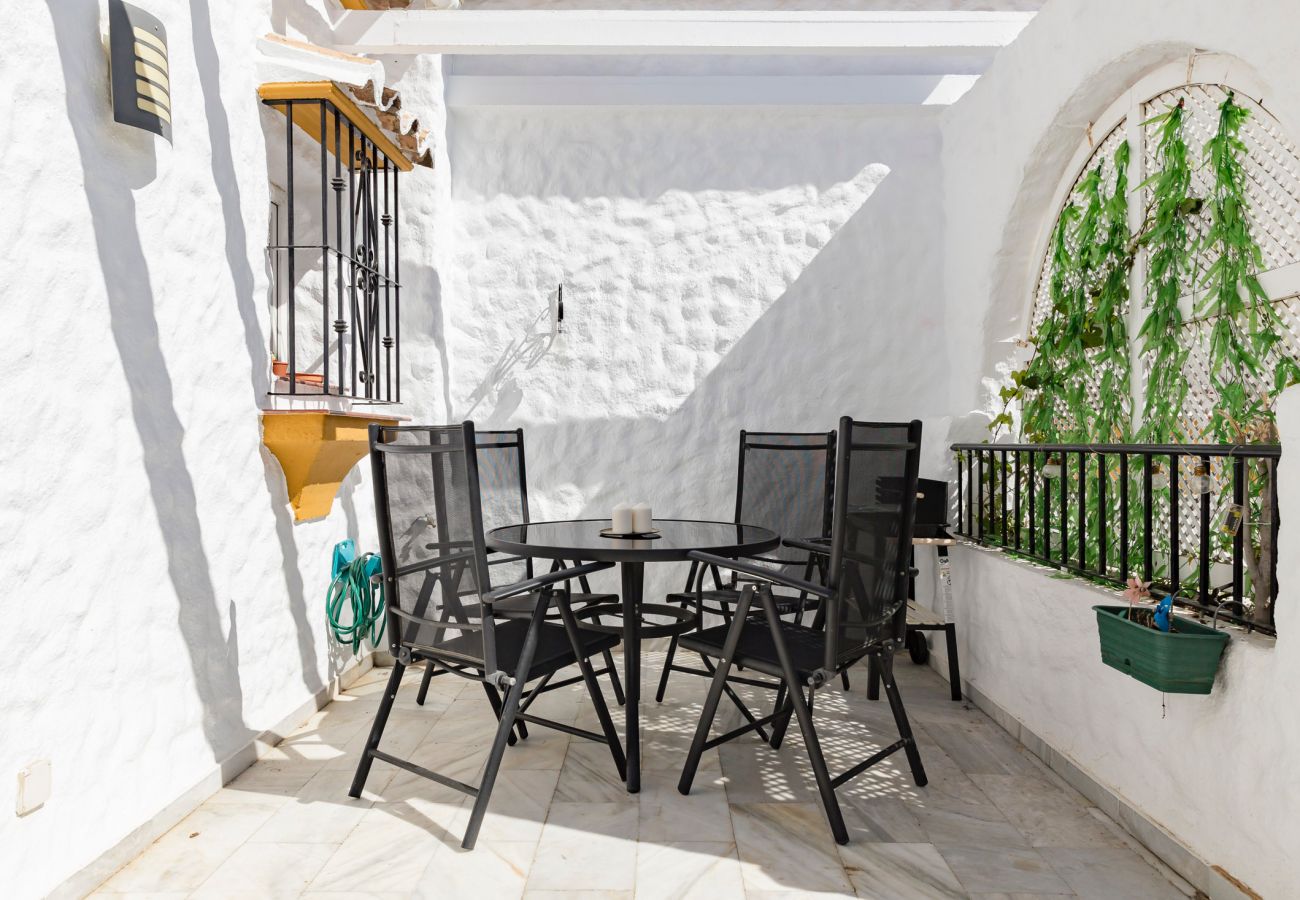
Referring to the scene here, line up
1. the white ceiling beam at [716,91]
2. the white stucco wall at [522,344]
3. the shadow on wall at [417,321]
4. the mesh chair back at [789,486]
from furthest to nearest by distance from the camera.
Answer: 1. the white ceiling beam at [716,91]
2. the shadow on wall at [417,321]
3. the mesh chair back at [789,486]
4. the white stucco wall at [522,344]

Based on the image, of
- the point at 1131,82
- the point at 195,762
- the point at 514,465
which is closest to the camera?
the point at 195,762

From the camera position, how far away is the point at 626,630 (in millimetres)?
2883

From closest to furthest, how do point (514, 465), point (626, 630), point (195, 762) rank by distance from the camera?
point (195, 762), point (626, 630), point (514, 465)

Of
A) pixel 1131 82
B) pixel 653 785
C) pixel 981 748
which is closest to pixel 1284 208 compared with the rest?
pixel 1131 82

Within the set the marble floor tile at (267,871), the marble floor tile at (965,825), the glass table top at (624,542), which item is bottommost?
the marble floor tile at (965,825)

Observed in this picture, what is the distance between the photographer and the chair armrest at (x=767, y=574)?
2449 mm

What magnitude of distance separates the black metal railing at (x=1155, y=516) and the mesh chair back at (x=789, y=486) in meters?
0.79

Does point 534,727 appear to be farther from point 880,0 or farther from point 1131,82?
point 880,0

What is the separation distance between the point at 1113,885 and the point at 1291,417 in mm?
1294

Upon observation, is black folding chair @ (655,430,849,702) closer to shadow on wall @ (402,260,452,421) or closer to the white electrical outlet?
shadow on wall @ (402,260,452,421)

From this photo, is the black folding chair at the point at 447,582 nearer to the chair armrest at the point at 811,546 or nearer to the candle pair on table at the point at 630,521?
the candle pair on table at the point at 630,521

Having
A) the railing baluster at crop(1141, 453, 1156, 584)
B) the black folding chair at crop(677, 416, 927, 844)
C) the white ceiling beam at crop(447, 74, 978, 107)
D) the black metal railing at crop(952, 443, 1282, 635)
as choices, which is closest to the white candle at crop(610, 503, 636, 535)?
the black folding chair at crop(677, 416, 927, 844)

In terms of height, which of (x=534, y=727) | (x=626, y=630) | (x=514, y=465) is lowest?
(x=534, y=727)

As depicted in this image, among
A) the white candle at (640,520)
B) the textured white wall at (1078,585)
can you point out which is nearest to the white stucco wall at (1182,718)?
the textured white wall at (1078,585)
